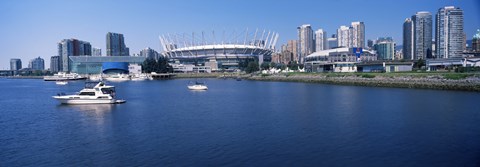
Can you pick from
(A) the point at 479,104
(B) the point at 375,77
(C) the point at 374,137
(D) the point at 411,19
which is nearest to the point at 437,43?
(D) the point at 411,19

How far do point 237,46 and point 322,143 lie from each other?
246 ft

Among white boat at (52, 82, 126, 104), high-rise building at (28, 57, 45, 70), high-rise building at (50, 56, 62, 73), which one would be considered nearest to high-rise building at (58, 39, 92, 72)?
high-rise building at (50, 56, 62, 73)

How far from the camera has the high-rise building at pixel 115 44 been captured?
4924 inches

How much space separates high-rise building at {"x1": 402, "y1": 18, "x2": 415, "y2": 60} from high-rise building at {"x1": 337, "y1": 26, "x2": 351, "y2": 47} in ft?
119

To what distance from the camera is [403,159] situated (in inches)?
301

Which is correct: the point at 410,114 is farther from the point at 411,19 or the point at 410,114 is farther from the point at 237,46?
the point at 411,19

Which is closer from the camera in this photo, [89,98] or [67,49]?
[89,98]

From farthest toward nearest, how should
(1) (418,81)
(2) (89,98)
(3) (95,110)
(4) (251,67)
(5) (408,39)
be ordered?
1. (5) (408,39)
2. (4) (251,67)
3. (1) (418,81)
4. (2) (89,98)
5. (3) (95,110)

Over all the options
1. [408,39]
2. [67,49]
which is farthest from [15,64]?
[408,39]

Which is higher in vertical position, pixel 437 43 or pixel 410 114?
pixel 437 43

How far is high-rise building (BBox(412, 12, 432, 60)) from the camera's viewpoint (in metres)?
81.8

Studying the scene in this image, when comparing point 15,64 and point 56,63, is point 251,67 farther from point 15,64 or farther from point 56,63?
point 15,64

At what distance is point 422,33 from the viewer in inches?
3236

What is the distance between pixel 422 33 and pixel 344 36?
4577 centimetres
